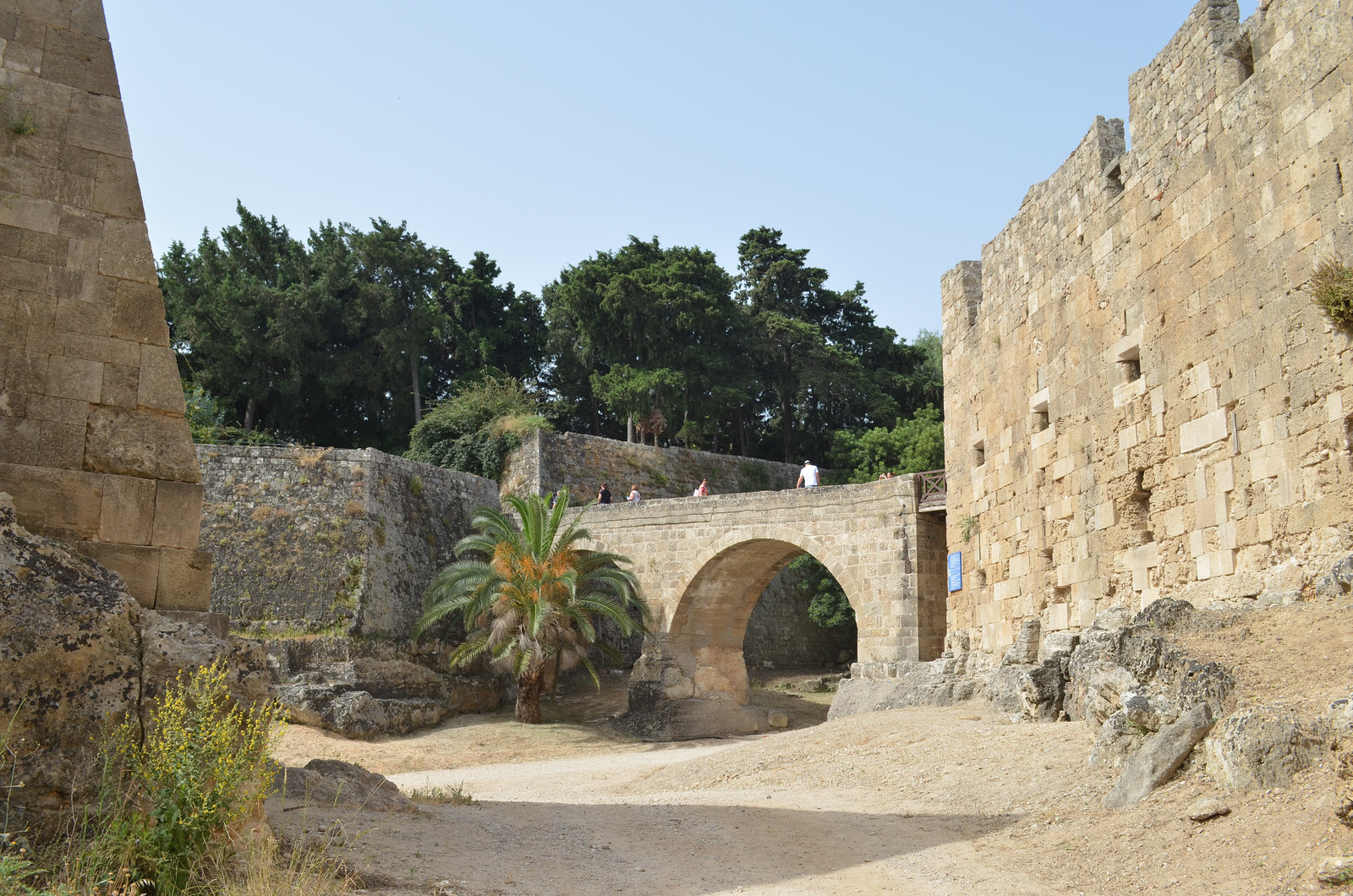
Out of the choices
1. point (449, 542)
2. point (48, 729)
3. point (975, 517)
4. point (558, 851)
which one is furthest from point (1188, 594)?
point (449, 542)

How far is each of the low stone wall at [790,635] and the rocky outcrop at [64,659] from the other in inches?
829

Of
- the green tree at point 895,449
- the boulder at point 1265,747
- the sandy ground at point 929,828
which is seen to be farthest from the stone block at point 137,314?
the green tree at point 895,449

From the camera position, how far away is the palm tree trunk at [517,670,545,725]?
17.7 m

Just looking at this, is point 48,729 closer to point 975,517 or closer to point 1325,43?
point 1325,43

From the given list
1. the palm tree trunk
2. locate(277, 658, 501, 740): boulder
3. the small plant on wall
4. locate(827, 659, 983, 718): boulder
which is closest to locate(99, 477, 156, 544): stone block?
the small plant on wall

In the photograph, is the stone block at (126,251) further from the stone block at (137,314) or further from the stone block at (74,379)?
the stone block at (74,379)

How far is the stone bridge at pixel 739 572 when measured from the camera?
17516 mm

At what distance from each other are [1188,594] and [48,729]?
26.2ft

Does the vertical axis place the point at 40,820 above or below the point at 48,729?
below

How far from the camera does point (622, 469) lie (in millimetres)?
25328

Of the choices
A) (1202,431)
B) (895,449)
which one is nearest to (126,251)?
(1202,431)

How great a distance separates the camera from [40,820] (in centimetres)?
421

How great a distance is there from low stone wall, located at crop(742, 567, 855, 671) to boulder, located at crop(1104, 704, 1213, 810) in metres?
19.2

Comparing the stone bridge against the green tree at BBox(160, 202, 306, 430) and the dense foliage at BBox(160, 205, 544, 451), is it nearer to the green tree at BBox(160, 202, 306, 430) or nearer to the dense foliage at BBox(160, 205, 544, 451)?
the dense foliage at BBox(160, 205, 544, 451)
